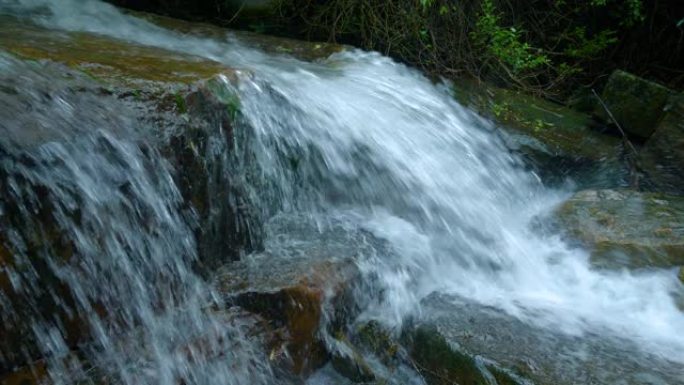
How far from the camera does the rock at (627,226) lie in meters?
3.11

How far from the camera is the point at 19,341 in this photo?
68.6 inches

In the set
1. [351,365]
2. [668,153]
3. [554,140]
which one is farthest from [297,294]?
[668,153]

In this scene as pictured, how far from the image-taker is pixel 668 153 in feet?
13.6

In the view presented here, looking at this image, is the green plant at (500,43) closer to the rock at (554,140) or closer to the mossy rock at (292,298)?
the rock at (554,140)

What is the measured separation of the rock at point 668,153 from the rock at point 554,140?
0.54ft

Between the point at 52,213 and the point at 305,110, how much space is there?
1.62m

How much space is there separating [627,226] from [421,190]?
43.0 inches

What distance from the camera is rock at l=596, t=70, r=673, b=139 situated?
439cm

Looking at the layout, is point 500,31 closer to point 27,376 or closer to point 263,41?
point 263,41

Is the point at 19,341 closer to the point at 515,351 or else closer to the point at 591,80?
the point at 515,351

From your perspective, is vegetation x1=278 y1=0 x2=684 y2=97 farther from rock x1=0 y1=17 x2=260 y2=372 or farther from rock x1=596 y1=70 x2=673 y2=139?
rock x1=0 y1=17 x2=260 y2=372

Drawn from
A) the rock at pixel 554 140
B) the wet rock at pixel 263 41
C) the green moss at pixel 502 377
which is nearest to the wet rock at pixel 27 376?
the green moss at pixel 502 377

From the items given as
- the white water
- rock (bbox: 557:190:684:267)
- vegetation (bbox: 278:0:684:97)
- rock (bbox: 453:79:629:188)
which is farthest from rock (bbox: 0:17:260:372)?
vegetation (bbox: 278:0:684:97)

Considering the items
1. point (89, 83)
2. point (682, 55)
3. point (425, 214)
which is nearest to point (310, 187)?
point (425, 214)
